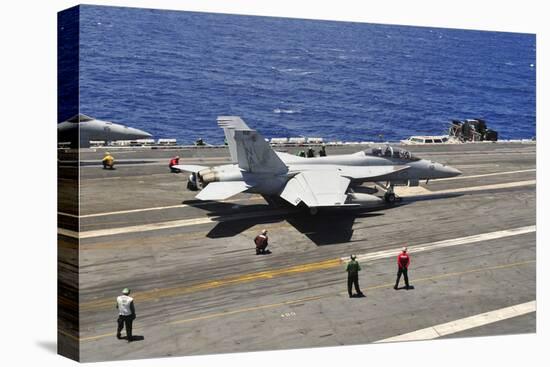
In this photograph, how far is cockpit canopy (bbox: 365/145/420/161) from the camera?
4216cm

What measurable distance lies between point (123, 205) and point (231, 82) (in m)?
10.1

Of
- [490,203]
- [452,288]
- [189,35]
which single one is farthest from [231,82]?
[490,203]

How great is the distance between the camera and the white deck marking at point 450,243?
3375 cm

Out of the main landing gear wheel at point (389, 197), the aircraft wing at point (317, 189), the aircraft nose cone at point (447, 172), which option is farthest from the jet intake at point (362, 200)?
the aircraft nose cone at point (447, 172)

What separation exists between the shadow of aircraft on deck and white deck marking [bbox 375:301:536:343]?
708 cm

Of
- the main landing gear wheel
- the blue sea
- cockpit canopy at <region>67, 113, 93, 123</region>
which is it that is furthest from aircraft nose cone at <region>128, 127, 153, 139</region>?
the main landing gear wheel

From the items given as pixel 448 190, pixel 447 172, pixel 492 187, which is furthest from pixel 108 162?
pixel 492 187

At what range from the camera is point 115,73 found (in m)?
32.1

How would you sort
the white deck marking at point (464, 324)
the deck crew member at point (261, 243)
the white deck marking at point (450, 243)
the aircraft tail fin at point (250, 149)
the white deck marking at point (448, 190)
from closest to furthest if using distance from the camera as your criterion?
the white deck marking at point (464, 324) < the deck crew member at point (261, 243) < the white deck marking at point (450, 243) < the aircraft tail fin at point (250, 149) < the white deck marking at point (448, 190)

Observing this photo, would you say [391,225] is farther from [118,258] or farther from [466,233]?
[118,258]

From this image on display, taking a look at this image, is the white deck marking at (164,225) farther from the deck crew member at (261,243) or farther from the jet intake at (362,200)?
the deck crew member at (261,243)

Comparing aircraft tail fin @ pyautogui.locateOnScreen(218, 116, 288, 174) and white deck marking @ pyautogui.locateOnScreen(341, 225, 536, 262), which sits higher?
aircraft tail fin @ pyautogui.locateOnScreen(218, 116, 288, 174)

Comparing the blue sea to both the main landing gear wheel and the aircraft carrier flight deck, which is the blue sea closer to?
the main landing gear wheel

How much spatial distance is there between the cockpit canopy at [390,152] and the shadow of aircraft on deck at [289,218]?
3.01 meters
